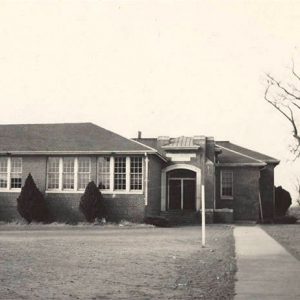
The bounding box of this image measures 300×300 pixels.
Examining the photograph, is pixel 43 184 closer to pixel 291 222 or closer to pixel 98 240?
pixel 98 240

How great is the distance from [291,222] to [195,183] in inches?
256

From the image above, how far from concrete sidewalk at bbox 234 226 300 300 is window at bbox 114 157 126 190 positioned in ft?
41.7

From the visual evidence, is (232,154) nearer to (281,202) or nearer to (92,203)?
(281,202)

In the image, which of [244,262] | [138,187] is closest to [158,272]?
[244,262]

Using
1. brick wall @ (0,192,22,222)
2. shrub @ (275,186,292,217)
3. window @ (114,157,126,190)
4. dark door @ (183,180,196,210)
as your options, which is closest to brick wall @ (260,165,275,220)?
shrub @ (275,186,292,217)

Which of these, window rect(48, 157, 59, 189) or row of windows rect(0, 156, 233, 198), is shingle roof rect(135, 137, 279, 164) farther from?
window rect(48, 157, 59, 189)

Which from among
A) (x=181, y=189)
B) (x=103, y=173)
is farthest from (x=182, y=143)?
(x=103, y=173)

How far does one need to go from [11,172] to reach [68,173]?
3.24 meters

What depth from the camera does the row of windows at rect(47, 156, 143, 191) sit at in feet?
95.0

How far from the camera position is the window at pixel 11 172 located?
30.4 meters

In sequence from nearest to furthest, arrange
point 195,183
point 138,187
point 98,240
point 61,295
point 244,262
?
point 61,295
point 244,262
point 98,240
point 138,187
point 195,183

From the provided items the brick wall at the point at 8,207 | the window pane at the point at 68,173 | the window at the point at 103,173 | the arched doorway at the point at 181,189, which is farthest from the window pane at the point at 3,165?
the arched doorway at the point at 181,189

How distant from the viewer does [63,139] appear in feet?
102

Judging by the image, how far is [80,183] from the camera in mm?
29688
